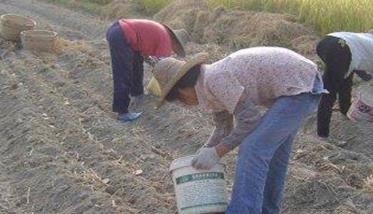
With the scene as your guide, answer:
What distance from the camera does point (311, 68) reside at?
3.56 metres

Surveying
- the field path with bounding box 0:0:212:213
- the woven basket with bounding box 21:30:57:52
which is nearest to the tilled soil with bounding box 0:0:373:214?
the field path with bounding box 0:0:212:213

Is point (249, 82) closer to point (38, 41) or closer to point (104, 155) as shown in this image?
point (104, 155)

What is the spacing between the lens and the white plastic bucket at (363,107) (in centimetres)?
576

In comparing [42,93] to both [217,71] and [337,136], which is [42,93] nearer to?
[337,136]

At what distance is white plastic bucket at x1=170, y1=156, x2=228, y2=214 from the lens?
3654 mm

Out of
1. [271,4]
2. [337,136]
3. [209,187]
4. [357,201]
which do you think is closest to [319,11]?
[271,4]

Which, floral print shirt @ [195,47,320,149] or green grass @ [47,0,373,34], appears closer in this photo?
floral print shirt @ [195,47,320,149]

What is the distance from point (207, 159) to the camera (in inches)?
139

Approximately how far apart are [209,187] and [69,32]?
28.6 ft

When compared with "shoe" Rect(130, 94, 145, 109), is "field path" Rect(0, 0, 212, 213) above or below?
above

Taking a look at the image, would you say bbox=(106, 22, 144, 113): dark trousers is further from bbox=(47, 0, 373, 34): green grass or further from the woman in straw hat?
bbox=(47, 0, 373, 34): green grass

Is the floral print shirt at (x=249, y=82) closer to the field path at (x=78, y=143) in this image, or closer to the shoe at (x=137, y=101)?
the field path at (x=78, y=143)

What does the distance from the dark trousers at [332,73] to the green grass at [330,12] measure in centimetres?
287

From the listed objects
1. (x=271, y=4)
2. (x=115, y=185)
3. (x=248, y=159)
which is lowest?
(x=271, y=4)
